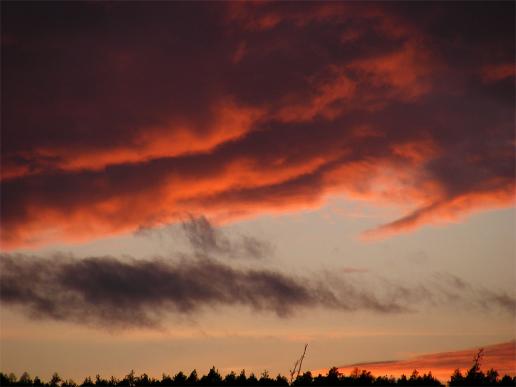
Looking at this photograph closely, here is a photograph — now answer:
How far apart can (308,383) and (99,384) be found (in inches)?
2144

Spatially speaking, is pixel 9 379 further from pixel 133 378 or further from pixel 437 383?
pixel 437 383

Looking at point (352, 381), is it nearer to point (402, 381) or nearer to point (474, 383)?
point (402, 381)

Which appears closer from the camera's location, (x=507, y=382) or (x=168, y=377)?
(x=507, y=382)

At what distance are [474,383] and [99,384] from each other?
92.5 meters

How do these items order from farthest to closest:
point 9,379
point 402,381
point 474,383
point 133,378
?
point 133,378 < point 402,381 < point 474,383 < point 9,379

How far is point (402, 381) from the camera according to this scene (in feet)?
488

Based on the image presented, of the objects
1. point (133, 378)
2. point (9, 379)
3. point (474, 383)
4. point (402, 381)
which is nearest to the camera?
point (9, 379)

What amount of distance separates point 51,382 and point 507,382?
348 ft

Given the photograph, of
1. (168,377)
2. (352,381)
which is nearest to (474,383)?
(352,381)

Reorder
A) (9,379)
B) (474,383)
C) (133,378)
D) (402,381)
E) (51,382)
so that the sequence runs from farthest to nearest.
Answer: (133,378), (51,382), (402,381), (474,383), (9,379)

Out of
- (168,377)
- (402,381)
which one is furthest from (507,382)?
(168,377)

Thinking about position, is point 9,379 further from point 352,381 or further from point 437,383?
point 437,383

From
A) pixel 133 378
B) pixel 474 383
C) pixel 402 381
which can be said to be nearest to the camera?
pixel 474 383

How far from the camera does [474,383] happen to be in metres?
135
